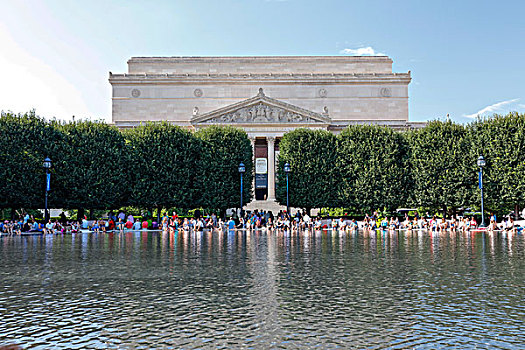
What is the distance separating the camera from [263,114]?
58094 mm

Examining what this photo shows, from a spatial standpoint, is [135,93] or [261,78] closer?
[261,78]

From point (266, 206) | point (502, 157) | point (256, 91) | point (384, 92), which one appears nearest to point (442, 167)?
point (502, 157)

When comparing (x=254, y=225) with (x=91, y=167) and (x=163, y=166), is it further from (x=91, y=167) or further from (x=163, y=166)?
(x=91, y=167)

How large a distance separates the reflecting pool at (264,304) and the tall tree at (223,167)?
94.0 feet

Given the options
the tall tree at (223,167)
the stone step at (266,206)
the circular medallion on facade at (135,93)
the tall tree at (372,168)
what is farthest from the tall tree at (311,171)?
the circular medallion on facade at (135,93)

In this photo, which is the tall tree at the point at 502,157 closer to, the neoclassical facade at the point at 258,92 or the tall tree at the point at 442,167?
the tall tree at the point at 442,167

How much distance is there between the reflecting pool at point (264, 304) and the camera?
549 centimetres

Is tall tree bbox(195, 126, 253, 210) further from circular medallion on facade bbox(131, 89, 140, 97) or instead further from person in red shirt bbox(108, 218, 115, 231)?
circular medallion on facade bbox(131, 89, 140, 97)

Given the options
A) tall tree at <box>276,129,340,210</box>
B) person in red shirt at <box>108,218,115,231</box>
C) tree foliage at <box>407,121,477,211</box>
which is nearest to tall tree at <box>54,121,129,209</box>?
person in red shirt at <box>108,218,115,231</box>

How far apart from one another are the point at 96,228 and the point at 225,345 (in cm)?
2898

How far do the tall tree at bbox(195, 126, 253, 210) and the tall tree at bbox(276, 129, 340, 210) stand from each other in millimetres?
3339

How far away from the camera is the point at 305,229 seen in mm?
34312

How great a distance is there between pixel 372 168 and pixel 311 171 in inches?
193

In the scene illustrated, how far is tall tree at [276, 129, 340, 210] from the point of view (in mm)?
42469
